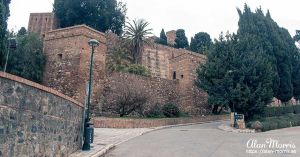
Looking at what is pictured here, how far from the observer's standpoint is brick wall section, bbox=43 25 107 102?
2184 centimetres

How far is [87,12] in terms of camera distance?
120ft

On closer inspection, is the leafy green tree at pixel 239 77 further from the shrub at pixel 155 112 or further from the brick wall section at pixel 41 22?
the brick wall section at pixel 41 22

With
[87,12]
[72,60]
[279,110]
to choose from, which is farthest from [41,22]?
[279,110]

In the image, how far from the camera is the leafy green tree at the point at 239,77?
70.0ft

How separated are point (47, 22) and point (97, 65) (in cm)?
2172

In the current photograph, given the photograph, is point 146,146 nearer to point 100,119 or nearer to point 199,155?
point 199,155

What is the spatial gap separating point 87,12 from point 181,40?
1041 inches

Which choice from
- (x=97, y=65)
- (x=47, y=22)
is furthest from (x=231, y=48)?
(x=47, y=22)

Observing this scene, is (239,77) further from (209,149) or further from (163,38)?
(163,38)

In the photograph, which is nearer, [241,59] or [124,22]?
[241,59]

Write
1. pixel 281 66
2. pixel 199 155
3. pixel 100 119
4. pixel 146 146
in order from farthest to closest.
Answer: pixel 281 66 → pixel 100 119 → pixel 146 146 → pixel 199 155

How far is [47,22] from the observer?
40938 mm

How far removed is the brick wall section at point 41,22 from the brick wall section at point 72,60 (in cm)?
1697

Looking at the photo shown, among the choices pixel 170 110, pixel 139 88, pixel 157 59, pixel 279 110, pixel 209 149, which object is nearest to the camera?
pixel 209 149
